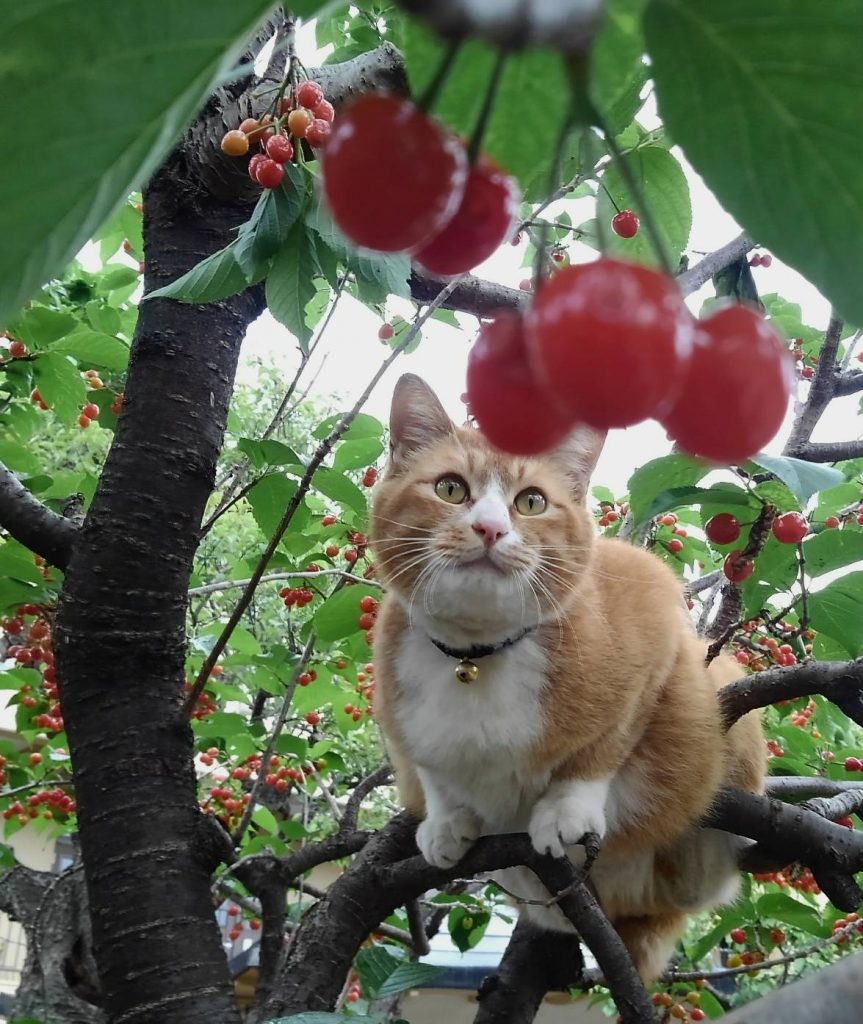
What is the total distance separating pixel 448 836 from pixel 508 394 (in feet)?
4.03

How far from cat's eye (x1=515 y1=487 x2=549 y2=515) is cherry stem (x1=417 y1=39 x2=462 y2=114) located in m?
1.34

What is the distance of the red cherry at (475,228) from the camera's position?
0.35m

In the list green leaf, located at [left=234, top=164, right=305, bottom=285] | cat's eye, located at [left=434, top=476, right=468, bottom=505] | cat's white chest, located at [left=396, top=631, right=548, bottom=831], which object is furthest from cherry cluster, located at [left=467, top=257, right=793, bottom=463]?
cat's eye, located at [left=434, top=476, right=468, bottom=505]

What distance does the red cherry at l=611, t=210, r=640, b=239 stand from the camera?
1219mm

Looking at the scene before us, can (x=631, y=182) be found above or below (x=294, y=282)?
below

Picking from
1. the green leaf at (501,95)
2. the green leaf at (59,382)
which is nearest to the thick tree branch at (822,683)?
the green leaf at (501,95)

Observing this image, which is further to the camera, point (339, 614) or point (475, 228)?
point (339, 614)

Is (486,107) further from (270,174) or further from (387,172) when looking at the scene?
(270,174)

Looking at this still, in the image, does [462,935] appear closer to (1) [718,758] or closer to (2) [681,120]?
(1) [718,758]

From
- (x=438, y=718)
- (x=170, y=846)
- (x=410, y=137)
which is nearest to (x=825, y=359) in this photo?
(x=438, y=718)

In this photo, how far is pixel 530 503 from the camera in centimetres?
162

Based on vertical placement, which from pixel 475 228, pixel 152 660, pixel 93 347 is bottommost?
pixel 475 228

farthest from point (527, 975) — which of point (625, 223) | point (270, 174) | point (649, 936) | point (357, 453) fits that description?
point (270, 174)

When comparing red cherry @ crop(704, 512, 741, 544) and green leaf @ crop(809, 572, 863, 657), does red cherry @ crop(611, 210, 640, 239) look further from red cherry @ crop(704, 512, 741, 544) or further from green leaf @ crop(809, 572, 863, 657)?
green leaf @ crop(809, 572, 863, 657)
